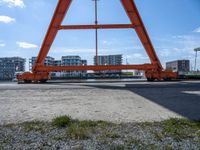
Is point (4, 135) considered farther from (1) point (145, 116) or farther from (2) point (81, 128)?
(1) point (145, 116)

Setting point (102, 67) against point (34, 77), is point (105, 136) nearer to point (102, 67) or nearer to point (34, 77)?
point (102, 67)

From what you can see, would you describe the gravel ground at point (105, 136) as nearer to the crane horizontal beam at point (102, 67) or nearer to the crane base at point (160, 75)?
the crane horizontal beam at point (102, 67)

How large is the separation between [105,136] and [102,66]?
18.1 m

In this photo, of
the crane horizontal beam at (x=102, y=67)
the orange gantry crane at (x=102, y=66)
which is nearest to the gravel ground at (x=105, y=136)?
the crane horizontal beam at (x=102, y=67)

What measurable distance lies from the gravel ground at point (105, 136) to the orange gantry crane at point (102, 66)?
17.3 meters

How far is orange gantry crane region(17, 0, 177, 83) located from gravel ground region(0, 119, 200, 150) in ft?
56.8

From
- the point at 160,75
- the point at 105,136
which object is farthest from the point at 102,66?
the point at 105,136

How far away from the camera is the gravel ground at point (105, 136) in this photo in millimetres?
4719

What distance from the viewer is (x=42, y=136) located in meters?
5.37

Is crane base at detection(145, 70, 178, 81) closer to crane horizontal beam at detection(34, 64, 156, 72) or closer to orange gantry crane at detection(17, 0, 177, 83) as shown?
orange gantry crane at detection(17, 0, 177, 83)

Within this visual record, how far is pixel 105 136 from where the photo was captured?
5.27 metres

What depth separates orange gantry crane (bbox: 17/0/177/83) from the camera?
22891 millimetres

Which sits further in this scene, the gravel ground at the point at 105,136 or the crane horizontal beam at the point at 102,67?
the crane horizontal beam at the point at 102,67

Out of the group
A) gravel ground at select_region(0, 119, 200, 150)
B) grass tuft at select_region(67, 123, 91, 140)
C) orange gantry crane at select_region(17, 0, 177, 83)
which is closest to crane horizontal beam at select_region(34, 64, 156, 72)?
orange gantry crane at select_region(17, 0, 177, 83)
